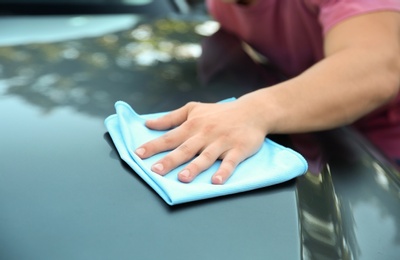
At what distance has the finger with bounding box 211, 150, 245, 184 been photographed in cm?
113

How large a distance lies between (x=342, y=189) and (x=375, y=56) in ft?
1.02

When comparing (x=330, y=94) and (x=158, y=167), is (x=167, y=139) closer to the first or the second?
(x=158, y=167)

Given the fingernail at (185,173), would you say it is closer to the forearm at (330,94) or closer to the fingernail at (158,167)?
the fingernail at (158,167)

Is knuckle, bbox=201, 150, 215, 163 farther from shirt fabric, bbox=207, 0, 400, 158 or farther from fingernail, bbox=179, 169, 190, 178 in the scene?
shirt fabric, bbox=207, 0, 400, 158

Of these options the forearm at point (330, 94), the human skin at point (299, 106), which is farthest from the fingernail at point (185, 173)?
the forearm at point (330, 94)

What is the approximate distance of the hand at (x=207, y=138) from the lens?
117cm

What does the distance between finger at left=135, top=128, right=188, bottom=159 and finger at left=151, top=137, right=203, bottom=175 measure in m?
0.02

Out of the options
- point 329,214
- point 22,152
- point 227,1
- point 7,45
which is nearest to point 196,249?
point 329,214

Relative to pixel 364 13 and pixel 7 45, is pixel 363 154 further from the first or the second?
pixel 7 45

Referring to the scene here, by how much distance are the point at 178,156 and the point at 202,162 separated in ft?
0.14

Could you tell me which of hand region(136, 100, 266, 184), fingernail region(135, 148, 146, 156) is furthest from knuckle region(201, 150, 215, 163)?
fingernail region(135, 148, 146, 156)

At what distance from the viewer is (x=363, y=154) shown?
1384 mm

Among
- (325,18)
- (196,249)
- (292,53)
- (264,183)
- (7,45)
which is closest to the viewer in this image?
(196,249)

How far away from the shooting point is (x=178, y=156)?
118 cm
